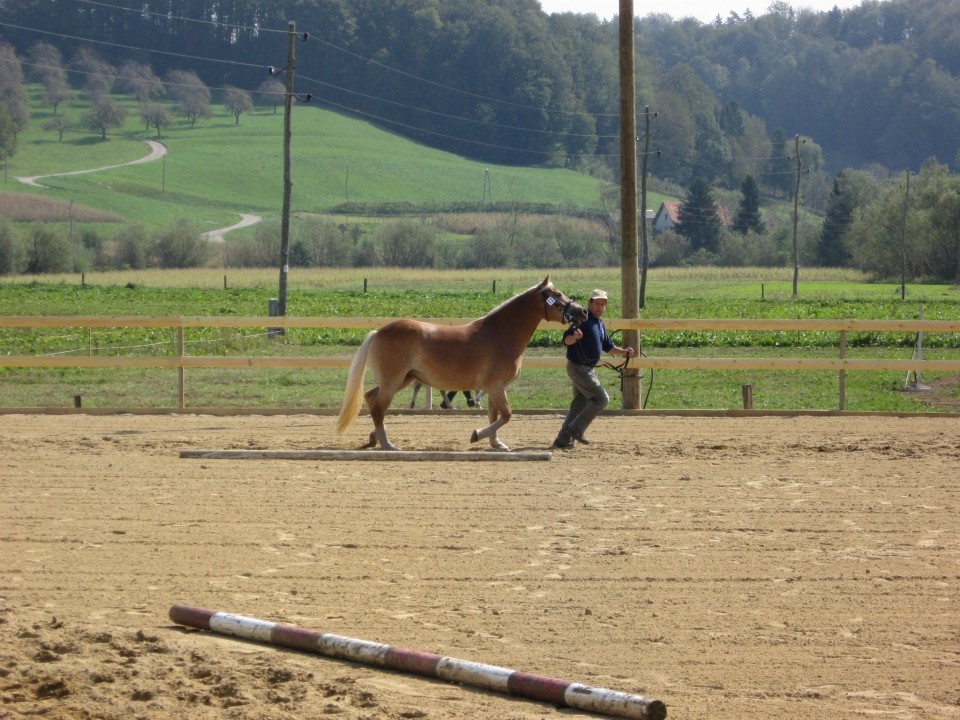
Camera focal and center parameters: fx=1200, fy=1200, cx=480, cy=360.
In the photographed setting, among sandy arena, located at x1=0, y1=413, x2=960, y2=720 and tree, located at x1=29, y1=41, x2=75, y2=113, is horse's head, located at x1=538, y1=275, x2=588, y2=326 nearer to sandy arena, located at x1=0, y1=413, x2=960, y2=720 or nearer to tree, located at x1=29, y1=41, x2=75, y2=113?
sandy arena, located at x1=0, y1=413, x2=960, y2=720

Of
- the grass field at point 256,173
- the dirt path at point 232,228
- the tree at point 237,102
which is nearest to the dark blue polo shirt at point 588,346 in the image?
the dirt path at point 232,228

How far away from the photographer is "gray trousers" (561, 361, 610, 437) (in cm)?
1321

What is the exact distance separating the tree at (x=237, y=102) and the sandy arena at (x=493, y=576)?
435ft

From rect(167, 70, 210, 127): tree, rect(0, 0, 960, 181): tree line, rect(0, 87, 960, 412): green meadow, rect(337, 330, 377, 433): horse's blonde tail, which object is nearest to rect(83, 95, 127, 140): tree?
rect(0, 87, 960, 412): green meadow

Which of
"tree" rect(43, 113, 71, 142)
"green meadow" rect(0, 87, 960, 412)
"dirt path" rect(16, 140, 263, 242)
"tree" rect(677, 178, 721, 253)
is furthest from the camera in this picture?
"tree" rect(43, 113, 71, 142)

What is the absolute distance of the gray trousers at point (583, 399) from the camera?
13211 millimetres

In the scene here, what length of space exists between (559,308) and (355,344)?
17962mm

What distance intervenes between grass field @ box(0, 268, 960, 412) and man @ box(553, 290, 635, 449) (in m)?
6.02

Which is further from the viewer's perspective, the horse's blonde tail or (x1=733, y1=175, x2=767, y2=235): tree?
(x1=733, y1=175, x2=767, y2=235): tree

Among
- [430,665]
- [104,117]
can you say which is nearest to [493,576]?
[430,665]

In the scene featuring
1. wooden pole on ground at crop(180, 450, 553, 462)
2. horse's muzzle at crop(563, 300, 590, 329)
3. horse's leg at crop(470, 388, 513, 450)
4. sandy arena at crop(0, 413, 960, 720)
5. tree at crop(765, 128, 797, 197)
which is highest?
tree at crop(765, 128, 797, 197)

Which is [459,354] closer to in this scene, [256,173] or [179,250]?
[179,250]

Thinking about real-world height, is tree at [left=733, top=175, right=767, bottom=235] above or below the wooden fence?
above

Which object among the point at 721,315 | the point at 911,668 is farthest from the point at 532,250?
the point at 911,668
